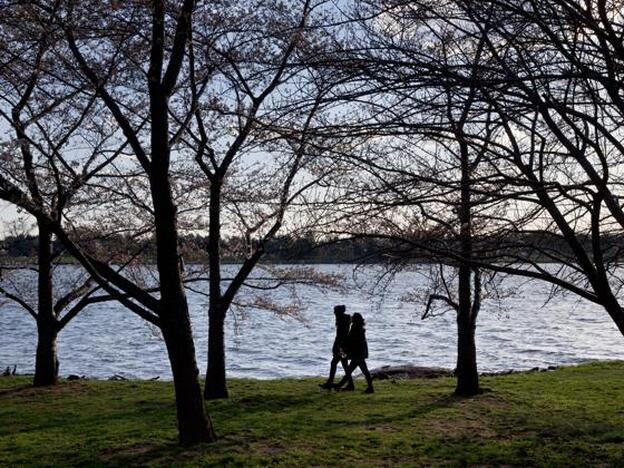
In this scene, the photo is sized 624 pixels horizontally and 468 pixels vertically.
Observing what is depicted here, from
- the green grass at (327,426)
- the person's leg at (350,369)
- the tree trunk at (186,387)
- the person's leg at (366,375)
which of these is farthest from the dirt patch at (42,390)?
the tree trunk at (186,387)

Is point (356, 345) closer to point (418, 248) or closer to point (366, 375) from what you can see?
point (366, 375)

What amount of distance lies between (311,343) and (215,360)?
18671 millimetres

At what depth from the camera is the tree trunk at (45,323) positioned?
1538 centimetres

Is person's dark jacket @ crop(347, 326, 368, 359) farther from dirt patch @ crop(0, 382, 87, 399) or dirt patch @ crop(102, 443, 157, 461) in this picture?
dirt patch @ crop(102, 443, 157, 461)

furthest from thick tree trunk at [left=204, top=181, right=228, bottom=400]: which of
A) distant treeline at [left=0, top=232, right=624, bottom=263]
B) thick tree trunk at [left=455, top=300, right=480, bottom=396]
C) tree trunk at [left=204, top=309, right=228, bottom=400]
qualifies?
distant treeline at [left=0, top=232, right=624, bottom=263]

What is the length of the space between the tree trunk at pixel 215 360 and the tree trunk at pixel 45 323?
3830 mm

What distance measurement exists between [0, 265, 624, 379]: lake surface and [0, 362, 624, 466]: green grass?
2.29m

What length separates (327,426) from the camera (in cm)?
1058

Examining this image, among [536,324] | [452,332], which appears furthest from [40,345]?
[536,324]

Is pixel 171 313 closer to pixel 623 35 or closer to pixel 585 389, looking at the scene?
pixel 623 35

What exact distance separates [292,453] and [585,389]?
Result: 26.0 feet

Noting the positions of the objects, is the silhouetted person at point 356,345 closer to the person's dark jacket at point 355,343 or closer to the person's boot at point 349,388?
the person's dark jacket at point 355,343

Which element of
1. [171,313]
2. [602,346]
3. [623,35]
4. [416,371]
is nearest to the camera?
[623,35]

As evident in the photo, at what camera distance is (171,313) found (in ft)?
30.4
